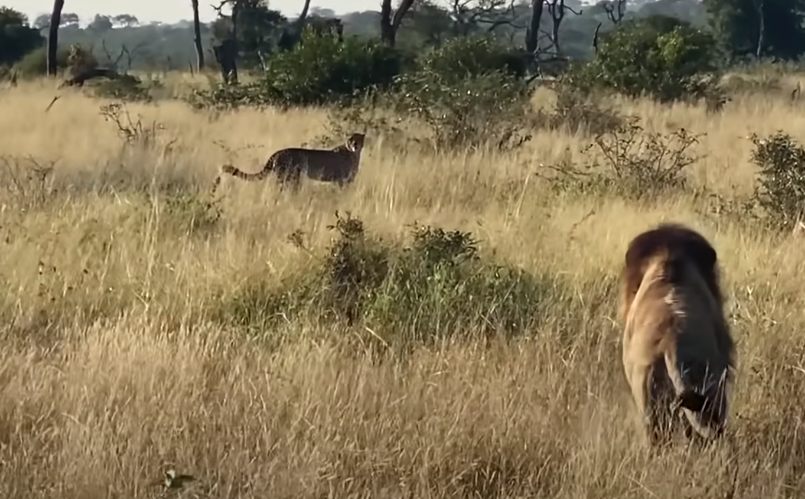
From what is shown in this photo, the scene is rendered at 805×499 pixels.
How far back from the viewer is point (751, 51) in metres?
44.9

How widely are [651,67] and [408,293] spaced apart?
13.0 meters

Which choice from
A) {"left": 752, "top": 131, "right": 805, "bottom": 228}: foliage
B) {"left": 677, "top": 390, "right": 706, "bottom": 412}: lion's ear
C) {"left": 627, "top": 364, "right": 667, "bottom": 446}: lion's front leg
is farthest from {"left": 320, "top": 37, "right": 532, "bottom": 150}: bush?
{"left": 677, "top": 390, "right": 706, "bottom": 412}: lion's ear

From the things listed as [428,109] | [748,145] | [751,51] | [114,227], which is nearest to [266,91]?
[428,109]

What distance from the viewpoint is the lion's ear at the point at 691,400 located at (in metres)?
2.96

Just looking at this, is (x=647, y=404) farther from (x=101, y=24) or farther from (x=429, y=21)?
(x=101, y=24)

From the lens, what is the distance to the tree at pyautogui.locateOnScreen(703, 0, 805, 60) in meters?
44.8

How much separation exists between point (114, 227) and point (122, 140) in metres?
4.85

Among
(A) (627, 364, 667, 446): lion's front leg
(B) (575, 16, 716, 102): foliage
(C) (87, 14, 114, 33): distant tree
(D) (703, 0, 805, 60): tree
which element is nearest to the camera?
(A) (627, 364, 667, 446): lion's front leg

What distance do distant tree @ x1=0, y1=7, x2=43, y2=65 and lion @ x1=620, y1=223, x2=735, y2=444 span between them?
34.3 metres

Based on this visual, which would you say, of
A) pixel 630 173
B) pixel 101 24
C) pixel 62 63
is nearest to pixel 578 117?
pixel 630 173

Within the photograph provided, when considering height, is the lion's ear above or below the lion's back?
below

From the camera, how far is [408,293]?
5125 mm

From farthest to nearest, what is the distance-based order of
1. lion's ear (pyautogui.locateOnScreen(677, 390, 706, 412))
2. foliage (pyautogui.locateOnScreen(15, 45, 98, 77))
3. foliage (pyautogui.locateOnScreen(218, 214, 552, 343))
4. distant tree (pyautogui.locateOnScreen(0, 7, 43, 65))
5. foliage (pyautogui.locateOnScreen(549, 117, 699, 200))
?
distant tree (pyautogui.locateOnScreen(0, 7, 43, 65)) → foliage (pyautogui.locateOnScreen(15, 45, 98, 77)) → foliage (pyautogui.locateOnScreen(549, 117, 699, 200)) → foliage (pyautogui.locateOnScreen(218, 214, 552, 343)) → lion's ear (pyautogui.locateOnScreen(677, 390, 706, 412))

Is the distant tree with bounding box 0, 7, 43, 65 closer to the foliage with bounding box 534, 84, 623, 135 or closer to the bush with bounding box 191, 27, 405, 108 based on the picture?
the bush with bounding box 191, 27, 405, 108
